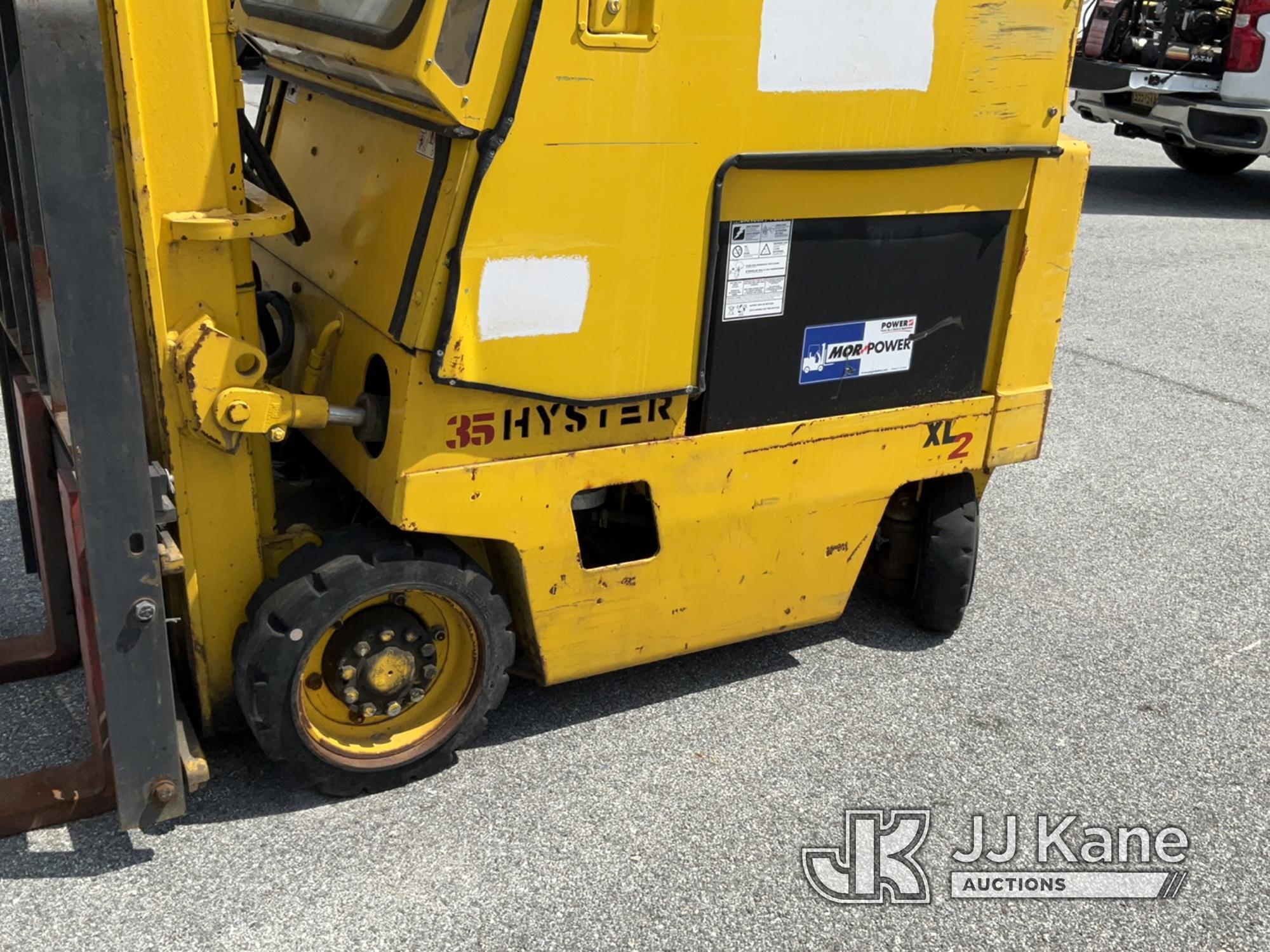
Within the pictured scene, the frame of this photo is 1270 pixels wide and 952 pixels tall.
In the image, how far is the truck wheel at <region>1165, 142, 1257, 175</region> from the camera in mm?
12164

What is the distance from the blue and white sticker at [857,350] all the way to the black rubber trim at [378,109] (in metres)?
1.11

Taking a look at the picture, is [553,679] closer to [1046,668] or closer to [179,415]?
[179,415]

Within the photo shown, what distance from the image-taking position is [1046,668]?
3.96 meters

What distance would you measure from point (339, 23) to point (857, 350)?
1.55 metres

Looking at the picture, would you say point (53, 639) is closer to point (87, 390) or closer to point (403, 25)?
point (87, 390)

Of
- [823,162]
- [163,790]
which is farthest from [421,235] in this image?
[163,790]

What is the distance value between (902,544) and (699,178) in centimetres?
163

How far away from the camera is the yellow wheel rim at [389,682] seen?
3.07 m

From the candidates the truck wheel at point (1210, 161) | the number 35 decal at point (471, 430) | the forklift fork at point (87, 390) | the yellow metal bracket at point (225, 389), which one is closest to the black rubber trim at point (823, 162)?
the number 35 decal at point (471, 430)

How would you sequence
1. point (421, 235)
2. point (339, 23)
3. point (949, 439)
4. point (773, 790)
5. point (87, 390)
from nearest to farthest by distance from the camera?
point (87, 390)
point (421, 235)
point (339, 23)
point (773, 790)
point (949, 439)

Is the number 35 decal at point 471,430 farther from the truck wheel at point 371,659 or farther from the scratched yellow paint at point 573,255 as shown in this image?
the truck wheel at point 371,659

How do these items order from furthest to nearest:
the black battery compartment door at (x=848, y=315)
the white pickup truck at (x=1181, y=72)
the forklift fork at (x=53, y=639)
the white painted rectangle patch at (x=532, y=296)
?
the white pickup truck at (x=1181, y=72) → the black battery compartment door at (x=848, y=315) → the forklift fork at (x=53, y=639) → the white painted rectangle patch at (x=532, y=296)

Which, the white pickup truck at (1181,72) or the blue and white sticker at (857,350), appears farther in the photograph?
the white pickup truck at (1181,72)

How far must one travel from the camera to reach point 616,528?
3.54m
